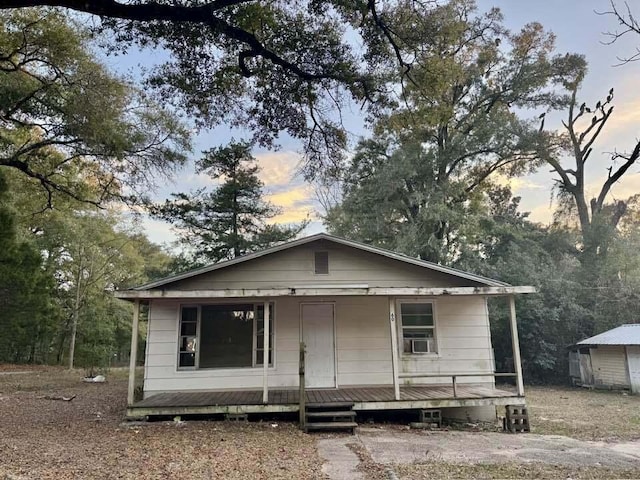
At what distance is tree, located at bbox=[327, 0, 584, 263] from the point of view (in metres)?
19.6

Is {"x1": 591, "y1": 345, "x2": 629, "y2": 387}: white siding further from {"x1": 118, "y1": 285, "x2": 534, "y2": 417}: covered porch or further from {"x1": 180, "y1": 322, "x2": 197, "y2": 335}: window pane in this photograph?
{"x1": 180, "y1": 322, "x2": 197, "y2": 335}: window pane

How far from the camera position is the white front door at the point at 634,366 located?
15556mm

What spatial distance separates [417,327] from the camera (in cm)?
1047

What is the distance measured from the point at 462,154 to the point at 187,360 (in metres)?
16.4

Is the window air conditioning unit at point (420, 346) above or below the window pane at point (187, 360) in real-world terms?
above

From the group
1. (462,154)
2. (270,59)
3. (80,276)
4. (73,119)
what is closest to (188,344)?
(270,59)

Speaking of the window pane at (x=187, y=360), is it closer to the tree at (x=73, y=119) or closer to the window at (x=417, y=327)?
the window at (x=417, y=327)

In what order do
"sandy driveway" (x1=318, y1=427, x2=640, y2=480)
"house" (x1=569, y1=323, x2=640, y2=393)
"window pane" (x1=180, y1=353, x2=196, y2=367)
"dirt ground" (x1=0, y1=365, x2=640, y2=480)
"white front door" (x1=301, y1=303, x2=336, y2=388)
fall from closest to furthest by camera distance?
"dirt ground" (x1=0, y1=365, x2=640, y2=480) < "sandy driveway" (x1=318, y1=427, x2=640, y2=480) < "window pane" (x1=180, y1=353, x2=196, y2=367) < "white front door" (x1=301, y1=303, x2=336, y2=388) < "house" (x1=569, y1=323, x2=640, y2=393)

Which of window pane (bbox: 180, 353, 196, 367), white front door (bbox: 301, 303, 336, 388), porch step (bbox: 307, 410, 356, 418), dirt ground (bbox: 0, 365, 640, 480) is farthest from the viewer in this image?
white front door (bbox: 301, 303, 336, 388)

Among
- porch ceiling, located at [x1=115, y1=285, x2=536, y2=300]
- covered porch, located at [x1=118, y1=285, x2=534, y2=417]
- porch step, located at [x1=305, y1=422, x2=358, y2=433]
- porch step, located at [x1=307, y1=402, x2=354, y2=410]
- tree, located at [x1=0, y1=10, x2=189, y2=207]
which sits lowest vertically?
porch step, located at [x1=305, y1=422, x2=358, y2=433]

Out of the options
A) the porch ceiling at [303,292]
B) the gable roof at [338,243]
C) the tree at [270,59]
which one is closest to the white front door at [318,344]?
the gable roof at [338,243]

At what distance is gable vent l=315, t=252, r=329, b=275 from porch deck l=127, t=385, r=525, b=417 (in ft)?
9.21

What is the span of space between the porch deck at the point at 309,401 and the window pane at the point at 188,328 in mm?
1390

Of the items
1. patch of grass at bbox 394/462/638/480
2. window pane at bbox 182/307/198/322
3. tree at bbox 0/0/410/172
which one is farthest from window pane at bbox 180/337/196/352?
patch of grass at bbox 394/462/638/480
